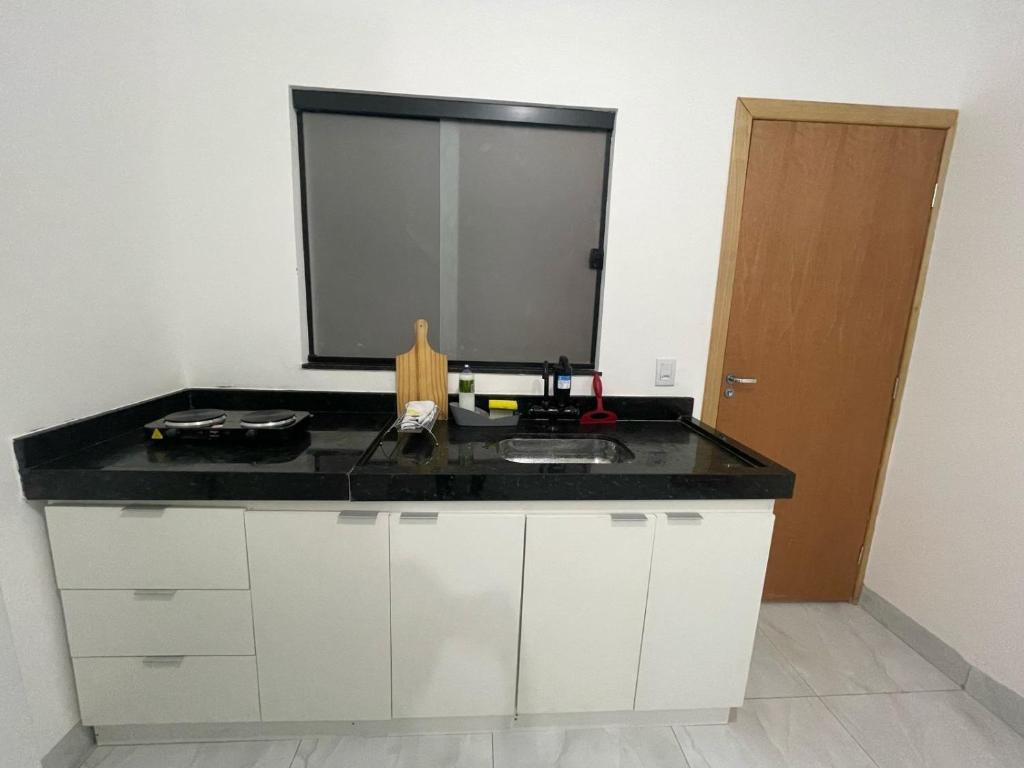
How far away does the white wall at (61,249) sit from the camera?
3.17 feet

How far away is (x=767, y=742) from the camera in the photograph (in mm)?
1275

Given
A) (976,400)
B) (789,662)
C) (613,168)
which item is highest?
(613,168)

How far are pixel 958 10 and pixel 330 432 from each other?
259 centimetres

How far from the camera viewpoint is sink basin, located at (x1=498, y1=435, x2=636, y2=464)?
1477mm

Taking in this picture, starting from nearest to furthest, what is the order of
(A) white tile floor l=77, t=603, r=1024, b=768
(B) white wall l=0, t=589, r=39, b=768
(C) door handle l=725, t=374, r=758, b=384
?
(B) white wall l=0, t=589, r=39, b=768
(A) white tile floor l=77, t=603, r=1024, b=768
(C) door handle l=725, t=374, r=758, b=384

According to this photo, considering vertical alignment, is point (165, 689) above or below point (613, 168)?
below

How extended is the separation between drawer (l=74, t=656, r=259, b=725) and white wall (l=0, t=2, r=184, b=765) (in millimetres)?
73

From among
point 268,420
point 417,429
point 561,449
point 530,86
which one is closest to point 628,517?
point 561,449

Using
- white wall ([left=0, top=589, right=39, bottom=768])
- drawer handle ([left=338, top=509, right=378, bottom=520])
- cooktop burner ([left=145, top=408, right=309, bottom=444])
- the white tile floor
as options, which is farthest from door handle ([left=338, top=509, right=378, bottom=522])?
the white tile floor

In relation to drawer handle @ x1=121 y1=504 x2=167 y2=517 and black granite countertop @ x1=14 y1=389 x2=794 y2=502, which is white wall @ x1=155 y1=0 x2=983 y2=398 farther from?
drawer handle @ x1=121 y1=504 x2=167 y2=517

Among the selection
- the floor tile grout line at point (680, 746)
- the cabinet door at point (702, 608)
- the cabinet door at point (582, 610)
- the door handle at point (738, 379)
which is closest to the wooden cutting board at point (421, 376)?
the cabinet door at point (582, 610)

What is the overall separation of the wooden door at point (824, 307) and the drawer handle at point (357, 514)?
1373 millimetres

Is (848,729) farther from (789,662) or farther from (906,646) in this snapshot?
(906,646)

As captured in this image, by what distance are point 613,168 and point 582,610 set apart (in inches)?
57.1
